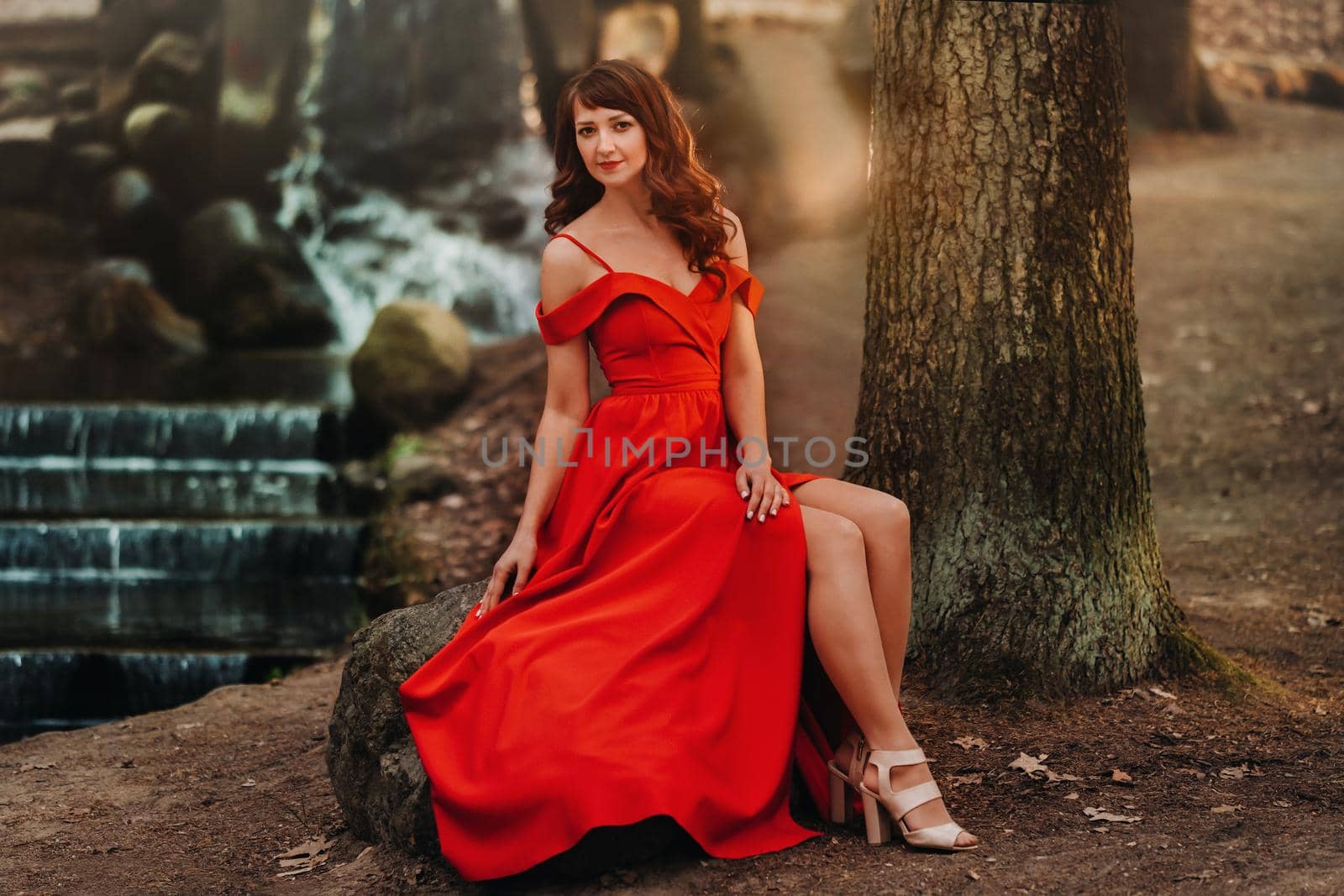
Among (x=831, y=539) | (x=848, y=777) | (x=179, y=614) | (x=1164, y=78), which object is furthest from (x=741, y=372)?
(x=1164, y=78)

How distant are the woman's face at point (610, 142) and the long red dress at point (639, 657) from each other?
8.2 inches

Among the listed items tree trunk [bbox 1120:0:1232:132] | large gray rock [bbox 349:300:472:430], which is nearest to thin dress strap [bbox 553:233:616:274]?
large gray rock [bbox 349:300:472:430]

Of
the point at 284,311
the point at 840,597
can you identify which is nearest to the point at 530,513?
the point at 840,597

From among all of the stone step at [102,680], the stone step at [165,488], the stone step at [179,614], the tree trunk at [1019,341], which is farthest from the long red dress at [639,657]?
the stone step at [165,488]

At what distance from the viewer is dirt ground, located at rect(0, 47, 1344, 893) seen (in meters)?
2.66

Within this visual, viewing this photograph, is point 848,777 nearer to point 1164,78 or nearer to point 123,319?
point 123,319

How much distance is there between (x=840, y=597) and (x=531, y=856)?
870 mm

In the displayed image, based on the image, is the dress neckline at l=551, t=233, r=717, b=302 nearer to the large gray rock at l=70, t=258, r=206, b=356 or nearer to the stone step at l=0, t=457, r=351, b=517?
the stone step at l=0, t=457, r=351, b=517

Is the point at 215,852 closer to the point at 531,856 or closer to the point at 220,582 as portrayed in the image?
the point at 531,856

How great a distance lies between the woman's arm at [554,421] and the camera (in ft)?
9.53

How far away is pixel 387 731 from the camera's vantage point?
3.07 metres

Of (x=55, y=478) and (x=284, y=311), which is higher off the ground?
(x=284, y=311)

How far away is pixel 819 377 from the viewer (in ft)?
27.2

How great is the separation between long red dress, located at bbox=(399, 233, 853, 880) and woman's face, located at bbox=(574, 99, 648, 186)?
0.21m
